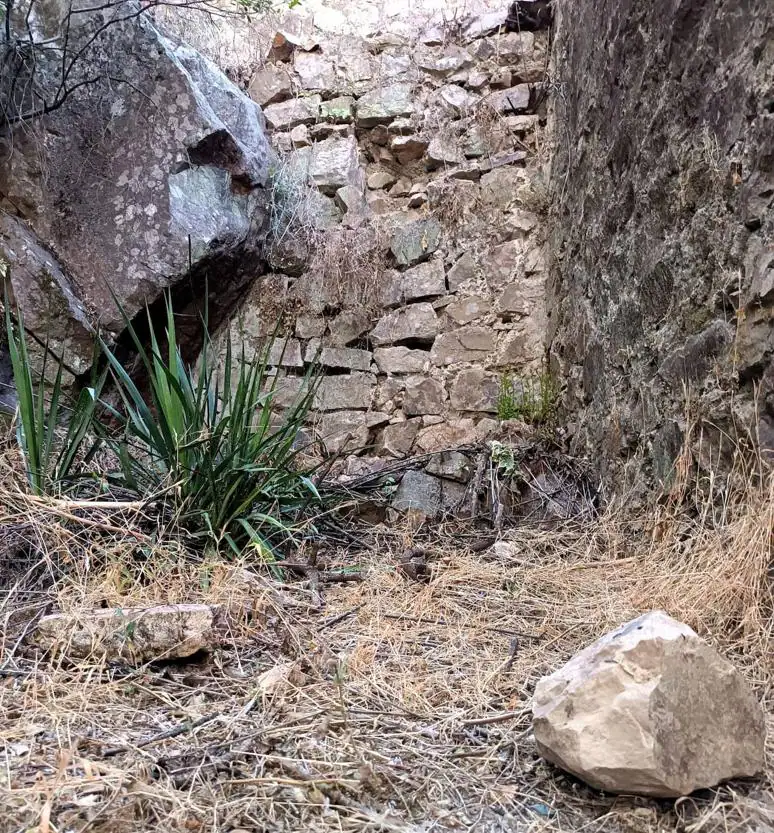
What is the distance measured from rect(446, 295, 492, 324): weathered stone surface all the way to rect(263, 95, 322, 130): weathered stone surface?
1449 millimetres

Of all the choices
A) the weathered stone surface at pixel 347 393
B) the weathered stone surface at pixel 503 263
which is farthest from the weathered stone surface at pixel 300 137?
the weathered stone surface at pixel 347 393

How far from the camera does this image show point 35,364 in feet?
10.0

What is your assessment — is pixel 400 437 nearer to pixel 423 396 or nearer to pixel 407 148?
pixel 423 396

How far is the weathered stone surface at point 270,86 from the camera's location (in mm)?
3889

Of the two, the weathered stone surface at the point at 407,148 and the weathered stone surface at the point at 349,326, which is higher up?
the weathered stone surface at the point at 407,148

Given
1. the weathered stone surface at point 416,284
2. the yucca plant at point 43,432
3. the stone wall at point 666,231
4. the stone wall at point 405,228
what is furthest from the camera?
the weathered stone surface at point 416,284

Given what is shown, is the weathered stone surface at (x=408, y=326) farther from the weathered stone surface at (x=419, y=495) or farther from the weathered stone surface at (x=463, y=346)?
the weathered stone surface at (x=419, y=495)

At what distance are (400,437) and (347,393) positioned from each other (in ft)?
1.20

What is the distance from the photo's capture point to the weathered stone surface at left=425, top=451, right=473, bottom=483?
2834 millimetres

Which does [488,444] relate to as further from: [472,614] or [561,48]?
[561,48]

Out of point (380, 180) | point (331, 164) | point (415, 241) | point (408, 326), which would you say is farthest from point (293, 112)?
point (408, 326)

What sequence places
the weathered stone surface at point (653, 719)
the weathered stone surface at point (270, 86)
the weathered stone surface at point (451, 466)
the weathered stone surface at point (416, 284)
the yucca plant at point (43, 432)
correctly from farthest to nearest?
the weathered stone surface at point (270, 86), the weathered stone surface at point (416, 284), the weathered stone surface at point (451, 466), the yucca plant at point (43, 432), the weathered stone surface at point (653, 719)

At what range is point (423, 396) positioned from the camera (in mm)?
3354

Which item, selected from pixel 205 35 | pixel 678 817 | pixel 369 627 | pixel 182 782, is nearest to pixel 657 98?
pixel 369 627
